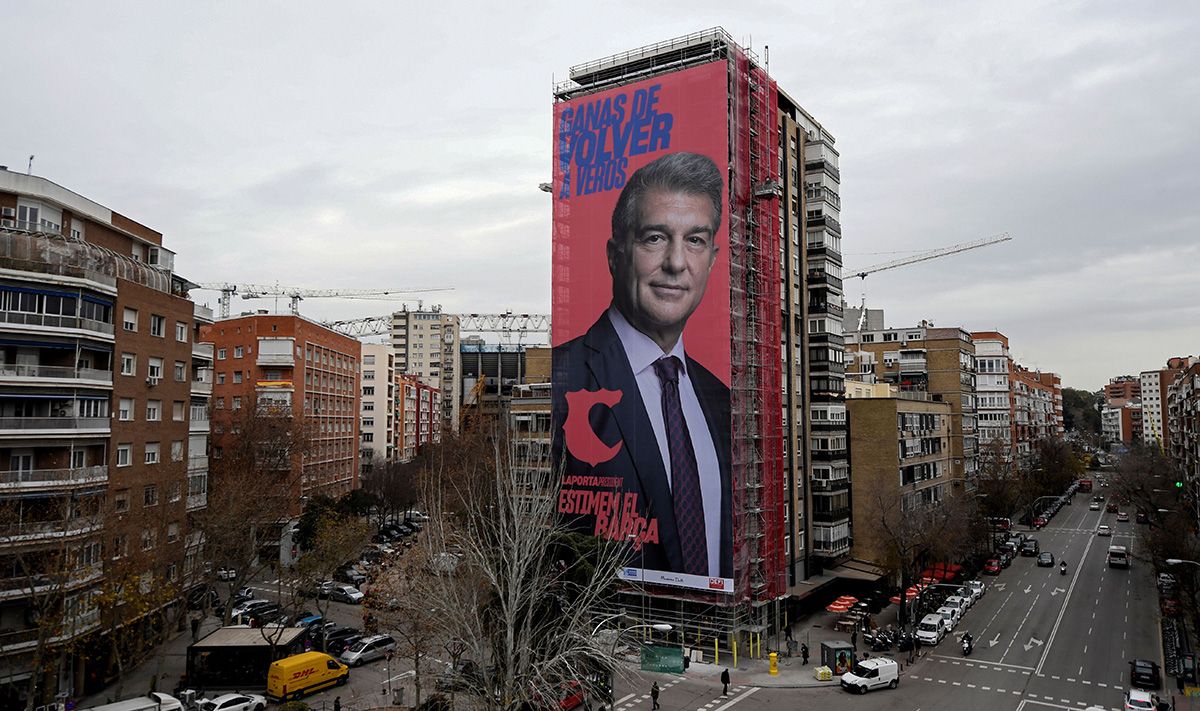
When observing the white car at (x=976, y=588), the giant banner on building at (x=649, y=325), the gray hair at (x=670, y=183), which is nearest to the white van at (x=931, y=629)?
the white car at (x=976, y=588)

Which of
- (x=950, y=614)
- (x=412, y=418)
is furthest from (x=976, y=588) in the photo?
(x=412, y=418)

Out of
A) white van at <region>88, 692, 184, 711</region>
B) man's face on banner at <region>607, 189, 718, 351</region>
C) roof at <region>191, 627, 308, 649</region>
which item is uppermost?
man's face on banner at <region>607, 189, 718, 351</region>

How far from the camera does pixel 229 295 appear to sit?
166 m

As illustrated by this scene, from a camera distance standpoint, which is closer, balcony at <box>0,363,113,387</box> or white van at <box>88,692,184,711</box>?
white van at <box>88,692,184,711</box>

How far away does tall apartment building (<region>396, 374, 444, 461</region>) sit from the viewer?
389ft

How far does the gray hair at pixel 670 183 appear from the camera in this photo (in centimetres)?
4725

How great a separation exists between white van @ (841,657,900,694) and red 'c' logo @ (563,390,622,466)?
62.2 ft

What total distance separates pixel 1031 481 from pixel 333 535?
9223 centimetres

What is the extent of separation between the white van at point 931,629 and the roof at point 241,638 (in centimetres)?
3549

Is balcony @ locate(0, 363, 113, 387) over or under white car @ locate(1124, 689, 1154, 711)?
over

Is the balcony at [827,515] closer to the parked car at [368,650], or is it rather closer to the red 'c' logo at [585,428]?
the red 'c' logo at [585,428]

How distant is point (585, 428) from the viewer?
169 ft

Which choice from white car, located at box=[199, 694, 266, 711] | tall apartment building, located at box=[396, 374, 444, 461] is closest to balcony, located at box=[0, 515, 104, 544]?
white car, located at box=[199, 694, 266, 711]

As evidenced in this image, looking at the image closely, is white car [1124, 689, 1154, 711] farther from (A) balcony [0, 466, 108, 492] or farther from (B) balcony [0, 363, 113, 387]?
(B) balcony [0, 363, 113, 387]
